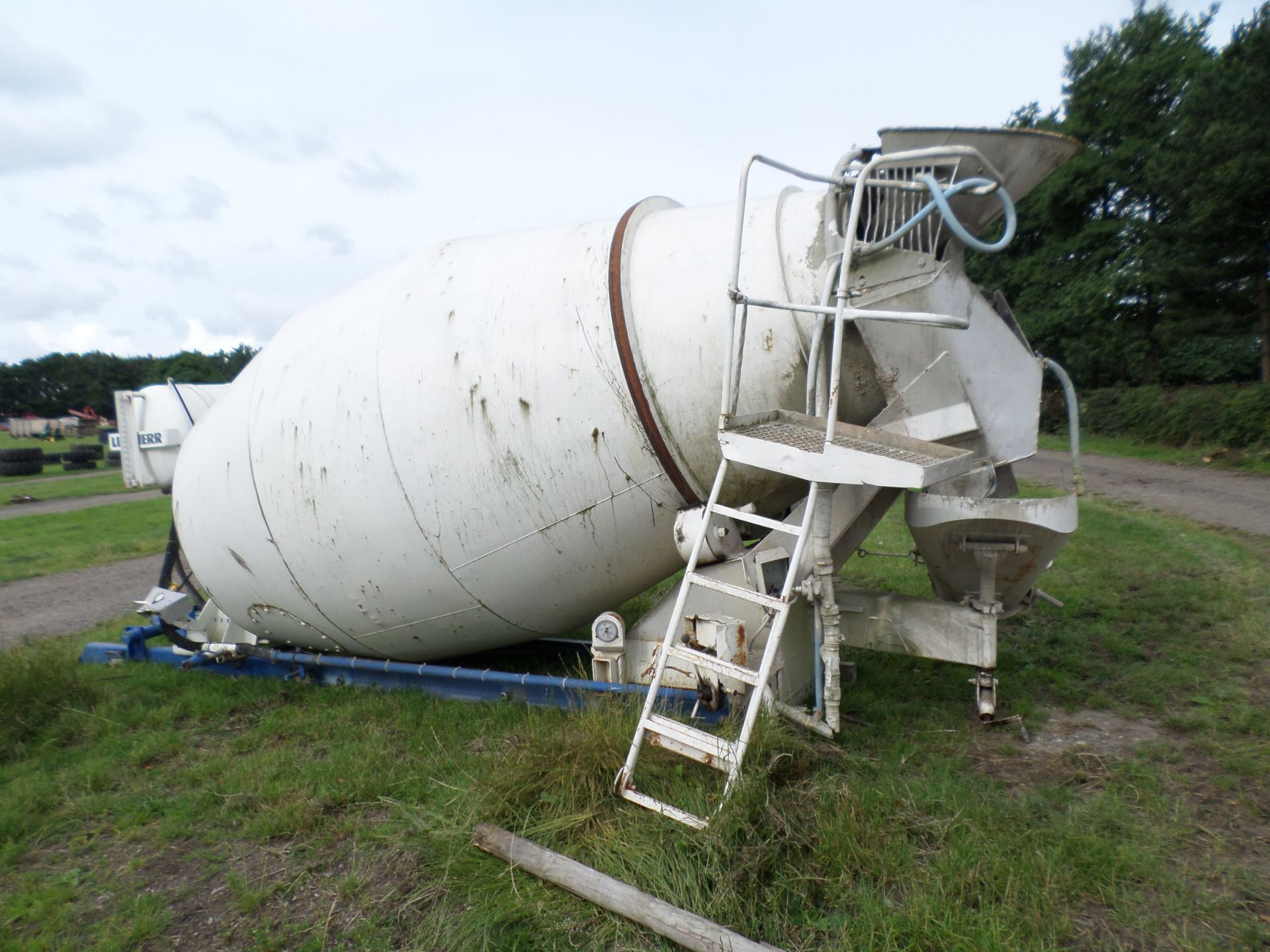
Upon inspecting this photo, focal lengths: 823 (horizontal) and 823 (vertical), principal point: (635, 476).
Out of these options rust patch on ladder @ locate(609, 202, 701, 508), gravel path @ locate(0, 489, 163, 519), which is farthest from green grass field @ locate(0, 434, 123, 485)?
rust patch on ladder @ locate(609, 202, 701, 508)

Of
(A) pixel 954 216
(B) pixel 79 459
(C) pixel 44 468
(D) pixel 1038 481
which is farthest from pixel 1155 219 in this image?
(C) pixel 44 468

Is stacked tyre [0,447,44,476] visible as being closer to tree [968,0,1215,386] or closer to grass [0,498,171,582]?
grass [0,498,171,582]

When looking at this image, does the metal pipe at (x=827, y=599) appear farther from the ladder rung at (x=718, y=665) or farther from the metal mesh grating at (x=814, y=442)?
the ladder rung at (x=718, y=665)

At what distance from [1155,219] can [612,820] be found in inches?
1124

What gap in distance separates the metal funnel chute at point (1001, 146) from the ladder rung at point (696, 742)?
2571 mm

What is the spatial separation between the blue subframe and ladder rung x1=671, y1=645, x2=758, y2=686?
1.69 feet

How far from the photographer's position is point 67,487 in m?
22.2

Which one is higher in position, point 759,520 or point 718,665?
point 759,520

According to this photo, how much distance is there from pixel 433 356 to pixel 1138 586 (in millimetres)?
6101

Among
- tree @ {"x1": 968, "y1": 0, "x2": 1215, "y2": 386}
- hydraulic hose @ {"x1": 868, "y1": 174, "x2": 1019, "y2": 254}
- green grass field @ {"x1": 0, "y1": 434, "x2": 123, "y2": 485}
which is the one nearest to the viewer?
hydraulic hose @ {"x1": 868, "y1": 174, "x2": 1019, "y2": 254}

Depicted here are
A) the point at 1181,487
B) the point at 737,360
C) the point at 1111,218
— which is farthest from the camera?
the point at 1111,218

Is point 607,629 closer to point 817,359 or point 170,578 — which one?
point 817,359

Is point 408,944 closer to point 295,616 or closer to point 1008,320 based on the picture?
point 295,616

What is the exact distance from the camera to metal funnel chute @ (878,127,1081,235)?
344cm
